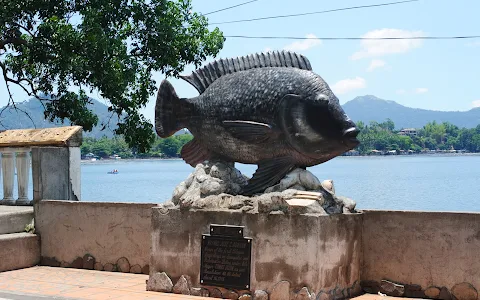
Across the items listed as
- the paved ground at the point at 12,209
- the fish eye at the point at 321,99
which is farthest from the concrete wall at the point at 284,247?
the paved ground at the point at 12,209

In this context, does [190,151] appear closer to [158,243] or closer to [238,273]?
[158,243]

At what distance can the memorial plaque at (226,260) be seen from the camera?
807 cm

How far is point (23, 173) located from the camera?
38.3ft

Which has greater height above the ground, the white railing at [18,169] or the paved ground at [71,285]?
the white railing at [18,169]

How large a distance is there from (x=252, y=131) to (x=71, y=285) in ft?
10.1

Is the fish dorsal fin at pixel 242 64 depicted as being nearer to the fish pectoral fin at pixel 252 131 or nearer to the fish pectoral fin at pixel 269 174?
the fish pectoral fin at pixel 252 131

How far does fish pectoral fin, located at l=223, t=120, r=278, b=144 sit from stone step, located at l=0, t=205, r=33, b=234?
13.4 feet

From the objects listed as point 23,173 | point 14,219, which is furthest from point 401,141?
point 14,219

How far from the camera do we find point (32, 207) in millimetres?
11453

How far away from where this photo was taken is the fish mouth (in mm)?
8164

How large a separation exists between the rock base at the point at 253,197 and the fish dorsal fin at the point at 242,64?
116cm

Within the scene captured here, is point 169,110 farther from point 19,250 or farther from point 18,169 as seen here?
point 18,169

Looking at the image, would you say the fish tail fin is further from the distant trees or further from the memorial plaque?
the distant trees

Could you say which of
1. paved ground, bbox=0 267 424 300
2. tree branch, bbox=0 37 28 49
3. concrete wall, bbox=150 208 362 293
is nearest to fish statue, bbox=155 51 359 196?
concrete wall, bbox=150 208 362 293
